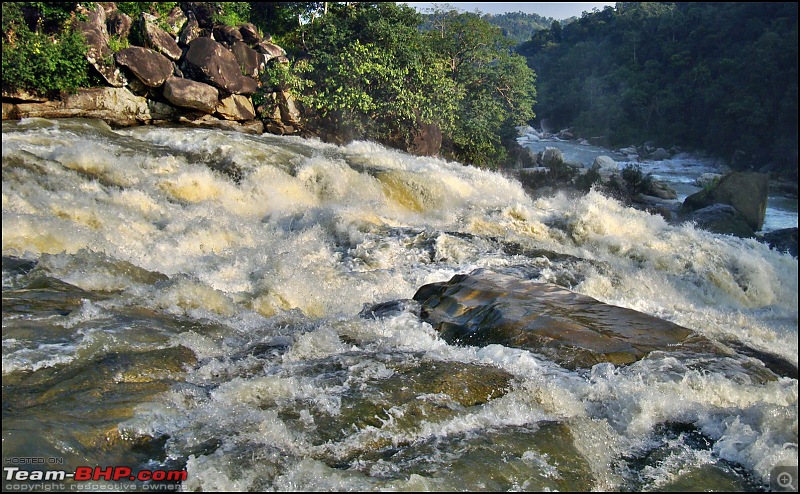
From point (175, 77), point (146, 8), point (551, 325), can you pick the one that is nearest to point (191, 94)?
point (175, 77)

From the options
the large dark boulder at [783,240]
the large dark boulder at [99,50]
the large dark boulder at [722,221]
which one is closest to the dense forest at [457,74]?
the large dark boulder at [99,50]

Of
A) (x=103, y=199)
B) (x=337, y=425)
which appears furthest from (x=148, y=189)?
(x=337, y=425)

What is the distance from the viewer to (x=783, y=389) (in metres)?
4.05

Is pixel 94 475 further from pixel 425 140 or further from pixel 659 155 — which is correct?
pixel 659 155

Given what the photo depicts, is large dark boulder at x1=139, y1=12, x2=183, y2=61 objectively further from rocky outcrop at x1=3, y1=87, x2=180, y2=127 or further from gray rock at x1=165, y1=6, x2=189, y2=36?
rocky outcrop at x1=3, y1=87, x2=180, y2=127

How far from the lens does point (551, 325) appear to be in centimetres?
478

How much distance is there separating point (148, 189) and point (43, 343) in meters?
5.19

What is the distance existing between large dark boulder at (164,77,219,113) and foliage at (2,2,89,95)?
174 cm

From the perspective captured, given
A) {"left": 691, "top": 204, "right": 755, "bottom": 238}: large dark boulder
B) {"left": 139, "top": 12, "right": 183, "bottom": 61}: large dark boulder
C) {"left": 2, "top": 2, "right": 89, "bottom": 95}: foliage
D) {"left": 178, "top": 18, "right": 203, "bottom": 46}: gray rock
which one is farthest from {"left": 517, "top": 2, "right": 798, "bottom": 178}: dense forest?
{"left": 2, "top": 2, "right": 89, "bottom": 95}: foliage

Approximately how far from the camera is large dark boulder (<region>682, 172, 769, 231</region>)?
1473 centimetres

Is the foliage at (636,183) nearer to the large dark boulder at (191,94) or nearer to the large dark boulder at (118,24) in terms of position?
the large dark boulder at (191,94)

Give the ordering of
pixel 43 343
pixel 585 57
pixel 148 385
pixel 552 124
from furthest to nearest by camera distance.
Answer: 1. pixel 585 57
2. pixel 552 124
3. pixel 43 343
4. pixel 148 385

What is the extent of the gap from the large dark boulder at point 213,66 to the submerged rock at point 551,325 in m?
11.1

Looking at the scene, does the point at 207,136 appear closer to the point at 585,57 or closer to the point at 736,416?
the point at 736,416
